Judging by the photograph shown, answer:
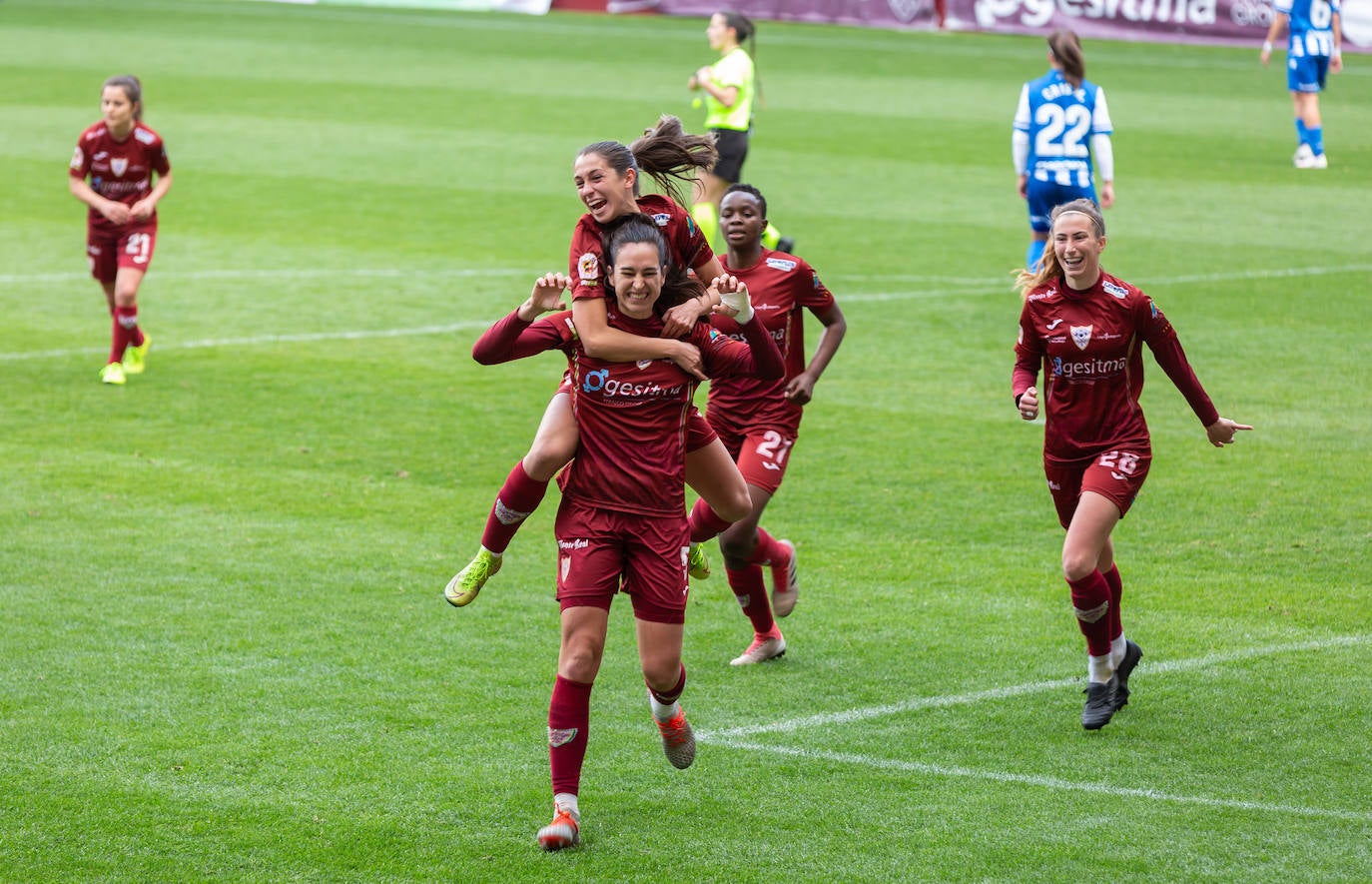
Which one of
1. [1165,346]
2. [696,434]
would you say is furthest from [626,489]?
[1165,346]

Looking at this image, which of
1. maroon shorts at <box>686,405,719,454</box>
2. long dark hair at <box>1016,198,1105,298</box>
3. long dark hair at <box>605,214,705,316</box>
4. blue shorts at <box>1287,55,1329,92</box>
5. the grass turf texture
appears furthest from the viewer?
blue shorts at <box>1287,55,1329,92</box>

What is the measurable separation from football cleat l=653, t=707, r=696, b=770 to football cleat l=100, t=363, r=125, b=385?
801 cm

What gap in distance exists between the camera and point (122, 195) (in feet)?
43.0

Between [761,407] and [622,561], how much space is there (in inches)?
85.0

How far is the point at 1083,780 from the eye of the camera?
6.43 metres

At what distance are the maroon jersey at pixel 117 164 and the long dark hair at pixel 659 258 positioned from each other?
775 cm

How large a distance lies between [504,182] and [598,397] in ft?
51.7

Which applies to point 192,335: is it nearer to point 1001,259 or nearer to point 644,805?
point 1001,259

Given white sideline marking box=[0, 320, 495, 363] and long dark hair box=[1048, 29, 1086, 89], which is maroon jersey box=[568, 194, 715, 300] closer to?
white sideline marking box=[0, 320, 495, 363]

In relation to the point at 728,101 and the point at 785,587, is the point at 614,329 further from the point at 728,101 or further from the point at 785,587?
the point at 728,101

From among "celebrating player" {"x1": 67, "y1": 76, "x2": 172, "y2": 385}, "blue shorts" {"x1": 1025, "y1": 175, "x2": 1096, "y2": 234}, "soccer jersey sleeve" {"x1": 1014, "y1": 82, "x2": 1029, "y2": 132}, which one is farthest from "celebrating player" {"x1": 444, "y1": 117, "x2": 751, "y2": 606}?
"blue shorts" {"x1": 1025, "y1": 175, "x2": 1096, "y2": 234}

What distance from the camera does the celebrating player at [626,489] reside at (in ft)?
19.4

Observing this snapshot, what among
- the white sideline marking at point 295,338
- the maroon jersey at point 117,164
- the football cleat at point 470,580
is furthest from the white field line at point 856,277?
the football cleat at point 470,580

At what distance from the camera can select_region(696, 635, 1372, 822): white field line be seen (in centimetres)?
618
